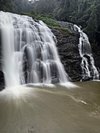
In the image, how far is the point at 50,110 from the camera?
338 inches

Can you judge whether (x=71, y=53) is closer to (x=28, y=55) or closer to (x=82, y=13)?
(x=28, y=55)

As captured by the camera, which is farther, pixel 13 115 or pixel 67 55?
pixel 67 55

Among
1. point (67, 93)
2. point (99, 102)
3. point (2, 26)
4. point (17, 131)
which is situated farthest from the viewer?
point (2, 26)

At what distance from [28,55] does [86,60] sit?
160 inches

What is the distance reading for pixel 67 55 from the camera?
579 inches

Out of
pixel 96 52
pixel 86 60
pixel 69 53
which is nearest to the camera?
pixel 69 53

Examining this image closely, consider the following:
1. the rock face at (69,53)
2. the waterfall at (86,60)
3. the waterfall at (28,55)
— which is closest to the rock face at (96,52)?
the waterfall at (86,60)

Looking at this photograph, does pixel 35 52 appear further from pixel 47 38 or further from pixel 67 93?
pixel 67 93

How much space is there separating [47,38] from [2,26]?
277 cm

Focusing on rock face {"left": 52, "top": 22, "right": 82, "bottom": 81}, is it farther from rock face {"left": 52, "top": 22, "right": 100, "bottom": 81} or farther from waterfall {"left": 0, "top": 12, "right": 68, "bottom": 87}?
waterfall {"left": 0, "top": 12, "right": 68, "bottom": 87}

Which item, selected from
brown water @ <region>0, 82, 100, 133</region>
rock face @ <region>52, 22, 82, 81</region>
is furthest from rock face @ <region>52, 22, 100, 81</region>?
brown water @ <region>0, 82, 100, 133</region>

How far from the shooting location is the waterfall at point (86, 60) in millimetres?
14809

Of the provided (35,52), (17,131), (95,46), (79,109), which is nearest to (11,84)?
(35,52)

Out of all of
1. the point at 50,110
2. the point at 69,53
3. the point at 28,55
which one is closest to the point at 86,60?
the point at 69,53
